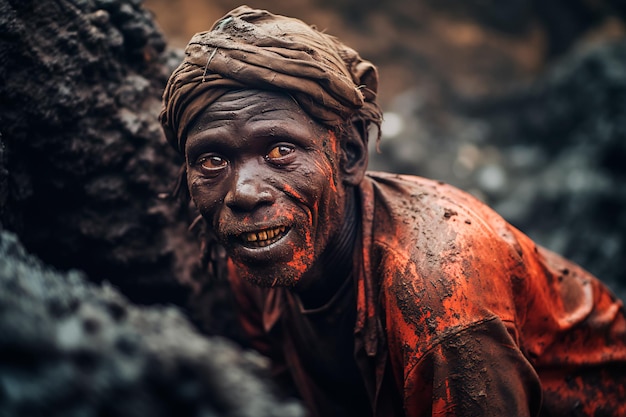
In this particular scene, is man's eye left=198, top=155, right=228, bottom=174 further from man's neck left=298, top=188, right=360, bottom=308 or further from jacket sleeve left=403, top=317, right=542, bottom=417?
jacket sleeve left=403, top=317, right=542, bottom=417

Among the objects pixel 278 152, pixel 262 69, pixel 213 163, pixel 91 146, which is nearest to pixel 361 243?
pixel 278 152

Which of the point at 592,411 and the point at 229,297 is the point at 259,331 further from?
the point at 592,411

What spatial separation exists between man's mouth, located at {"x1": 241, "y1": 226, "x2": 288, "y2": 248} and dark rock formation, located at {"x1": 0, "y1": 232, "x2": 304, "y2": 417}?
46 centimetres

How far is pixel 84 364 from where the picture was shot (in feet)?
3.90

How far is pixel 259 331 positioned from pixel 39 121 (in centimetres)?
141

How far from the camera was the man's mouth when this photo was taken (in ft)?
6.26

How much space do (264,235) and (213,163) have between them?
11.9 inches

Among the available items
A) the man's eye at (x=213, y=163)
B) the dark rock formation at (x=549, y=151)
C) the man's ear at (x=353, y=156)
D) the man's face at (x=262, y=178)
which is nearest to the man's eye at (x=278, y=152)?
the man's face at (x=262, y=178)

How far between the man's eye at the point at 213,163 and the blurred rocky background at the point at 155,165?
1.78ft

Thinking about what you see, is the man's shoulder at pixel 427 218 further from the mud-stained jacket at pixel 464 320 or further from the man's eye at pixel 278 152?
the man's eye at pixel 278 152

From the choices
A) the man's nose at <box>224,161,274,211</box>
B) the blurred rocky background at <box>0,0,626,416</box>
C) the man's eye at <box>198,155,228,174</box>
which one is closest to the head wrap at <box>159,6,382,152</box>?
the man's eye at <box>198,155,228,174</box>

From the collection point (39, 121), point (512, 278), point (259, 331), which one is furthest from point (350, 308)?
point (39, 121)

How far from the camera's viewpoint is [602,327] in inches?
94.1

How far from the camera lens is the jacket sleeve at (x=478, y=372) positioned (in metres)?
1.77
